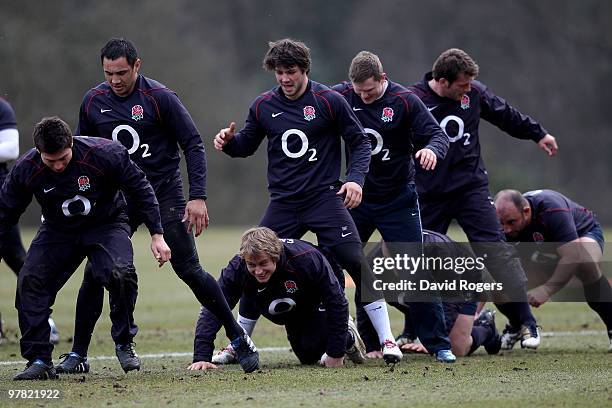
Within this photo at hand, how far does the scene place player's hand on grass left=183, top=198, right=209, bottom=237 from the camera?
24.3ft

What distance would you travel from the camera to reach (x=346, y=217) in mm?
7961

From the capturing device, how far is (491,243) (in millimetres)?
9000

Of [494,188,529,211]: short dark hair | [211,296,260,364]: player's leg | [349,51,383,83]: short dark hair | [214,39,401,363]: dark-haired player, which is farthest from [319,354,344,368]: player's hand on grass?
[494,188,529,211]: short dark hair

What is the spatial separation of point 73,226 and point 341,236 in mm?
1924

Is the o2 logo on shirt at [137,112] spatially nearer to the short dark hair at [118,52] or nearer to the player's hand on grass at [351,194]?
the short dark hair at [118,52]

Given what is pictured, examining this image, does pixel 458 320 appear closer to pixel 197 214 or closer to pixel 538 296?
pixel 538 296

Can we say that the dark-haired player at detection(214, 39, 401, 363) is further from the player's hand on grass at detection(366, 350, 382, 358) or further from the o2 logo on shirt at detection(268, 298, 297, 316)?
the player's hand on grass at detection(366, 350, 382, 358)

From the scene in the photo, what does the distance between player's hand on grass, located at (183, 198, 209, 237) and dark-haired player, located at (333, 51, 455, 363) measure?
1.65 meters

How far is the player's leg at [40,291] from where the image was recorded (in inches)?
275

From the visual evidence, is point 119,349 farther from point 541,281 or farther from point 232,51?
point 232,51

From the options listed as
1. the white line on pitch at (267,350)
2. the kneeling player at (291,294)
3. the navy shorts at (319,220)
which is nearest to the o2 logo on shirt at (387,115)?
the navy shorts at (319,220)

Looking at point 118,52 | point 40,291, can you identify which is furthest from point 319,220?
point 40,291

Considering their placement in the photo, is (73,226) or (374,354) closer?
(73,226)

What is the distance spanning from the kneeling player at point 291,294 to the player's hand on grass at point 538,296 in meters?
2.04
